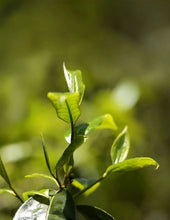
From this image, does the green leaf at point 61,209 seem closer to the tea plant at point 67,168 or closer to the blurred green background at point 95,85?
the tea plant at point 67,168

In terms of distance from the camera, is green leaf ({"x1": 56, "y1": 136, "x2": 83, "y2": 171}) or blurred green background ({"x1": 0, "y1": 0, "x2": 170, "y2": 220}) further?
blurred green background ({"x1": 0, "y1": 0, "x2": 170, "y2": 220})

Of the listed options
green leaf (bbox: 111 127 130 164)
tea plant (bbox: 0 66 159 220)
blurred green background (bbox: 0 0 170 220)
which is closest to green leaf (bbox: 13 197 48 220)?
tea plant (bbox: 0 66 159 220)

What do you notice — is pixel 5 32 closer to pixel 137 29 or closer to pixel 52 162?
pixel 137 29

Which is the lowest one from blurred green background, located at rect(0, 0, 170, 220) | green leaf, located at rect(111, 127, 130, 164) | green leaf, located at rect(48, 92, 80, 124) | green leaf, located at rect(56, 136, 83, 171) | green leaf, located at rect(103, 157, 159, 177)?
blurred green background, located at rect(0, 0, 170, 220)

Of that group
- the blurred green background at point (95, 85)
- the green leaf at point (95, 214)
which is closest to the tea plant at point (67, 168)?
the green leaf at point (95, 214)

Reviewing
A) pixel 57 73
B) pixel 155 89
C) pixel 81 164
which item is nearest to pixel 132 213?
pixel 81 164

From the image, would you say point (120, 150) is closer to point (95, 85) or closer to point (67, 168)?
point (67, 168)

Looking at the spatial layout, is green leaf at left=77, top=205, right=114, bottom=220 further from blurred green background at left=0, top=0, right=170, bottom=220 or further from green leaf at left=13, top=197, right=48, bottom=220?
blurred green background at left=0, top=0, right=170, bottom=220
